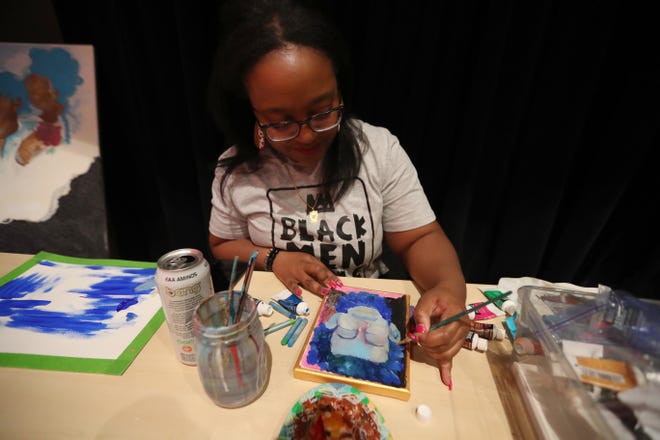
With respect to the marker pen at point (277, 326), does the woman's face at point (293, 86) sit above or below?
above

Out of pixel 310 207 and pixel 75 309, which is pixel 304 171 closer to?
pixel 310 207

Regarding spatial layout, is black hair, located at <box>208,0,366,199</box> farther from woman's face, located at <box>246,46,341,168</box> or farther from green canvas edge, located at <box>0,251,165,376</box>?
green canvas edge, located at <box>0,251,165,376</box>

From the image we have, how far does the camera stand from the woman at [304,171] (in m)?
0.63

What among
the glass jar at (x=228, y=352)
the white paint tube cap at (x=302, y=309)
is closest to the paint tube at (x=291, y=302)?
the white paint tube cap at (x=302, y=309)

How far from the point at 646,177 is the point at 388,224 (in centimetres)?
105

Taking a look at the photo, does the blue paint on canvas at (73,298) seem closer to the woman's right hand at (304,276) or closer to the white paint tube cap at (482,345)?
the woman's right hand at (304,276)

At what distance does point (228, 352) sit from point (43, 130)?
105 cm

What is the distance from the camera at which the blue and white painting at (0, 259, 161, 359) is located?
551mm

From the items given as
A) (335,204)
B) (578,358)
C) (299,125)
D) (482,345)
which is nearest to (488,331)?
(482,345)

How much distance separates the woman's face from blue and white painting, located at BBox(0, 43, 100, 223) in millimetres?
656

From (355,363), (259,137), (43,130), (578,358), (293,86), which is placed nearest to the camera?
(578,358)

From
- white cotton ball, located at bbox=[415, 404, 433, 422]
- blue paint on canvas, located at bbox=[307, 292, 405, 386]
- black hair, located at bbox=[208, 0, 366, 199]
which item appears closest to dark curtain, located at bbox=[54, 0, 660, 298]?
black hair, located at bbox=[208, 0, 366, 199]

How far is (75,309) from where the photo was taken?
2.06 ft

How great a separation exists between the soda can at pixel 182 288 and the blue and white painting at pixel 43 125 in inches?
30.2
